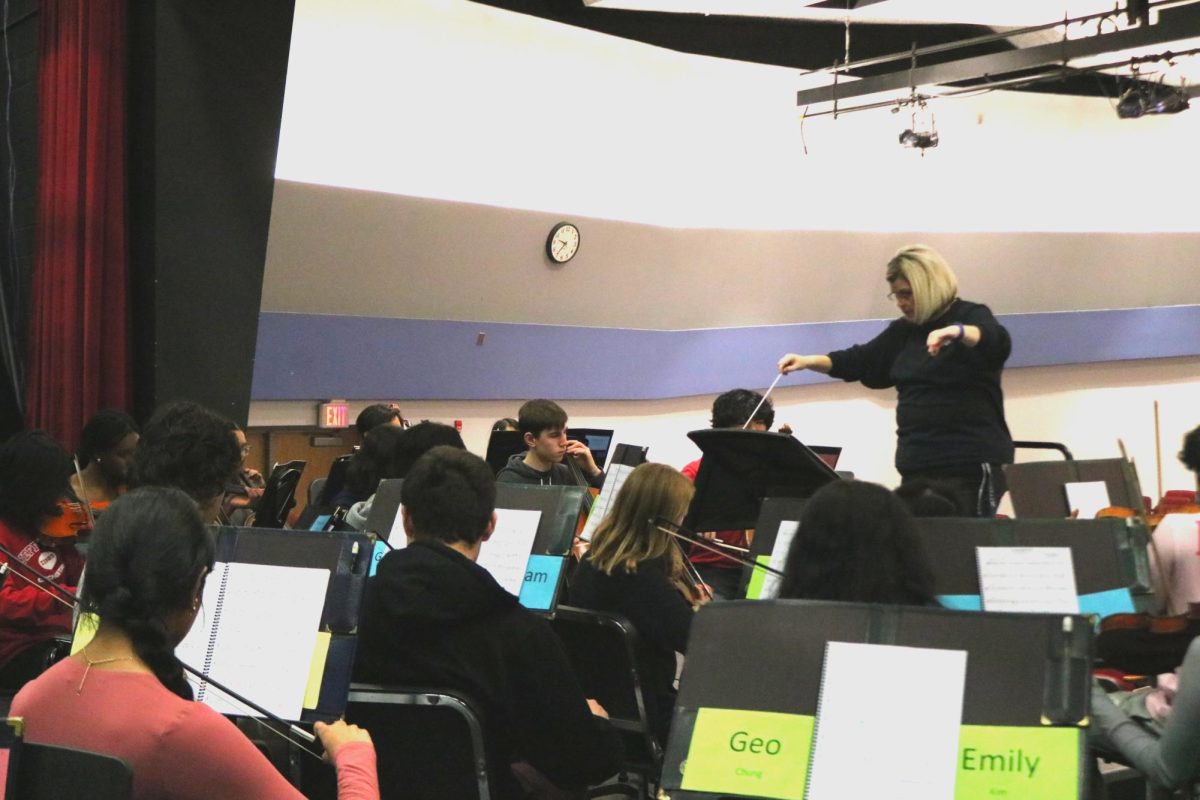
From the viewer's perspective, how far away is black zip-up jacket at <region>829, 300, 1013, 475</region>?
4008 mm

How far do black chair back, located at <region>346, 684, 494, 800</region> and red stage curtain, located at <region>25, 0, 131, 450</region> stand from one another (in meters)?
3.14

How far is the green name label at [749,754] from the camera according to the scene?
1.62m

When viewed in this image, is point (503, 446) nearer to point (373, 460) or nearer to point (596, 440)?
point (596, 440)

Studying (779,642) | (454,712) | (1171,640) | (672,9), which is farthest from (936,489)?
(672,9)

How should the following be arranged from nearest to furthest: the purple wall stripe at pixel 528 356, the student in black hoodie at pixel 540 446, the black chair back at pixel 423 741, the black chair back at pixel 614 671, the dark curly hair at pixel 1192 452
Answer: the black chair back at pixel 423 741 < the black chair back at pixel 614 671 < the dark curly hair at pixel 1192 452 < the student in black hoodie at pixel 540 446 < the purple wall stripe at pixel 528 356

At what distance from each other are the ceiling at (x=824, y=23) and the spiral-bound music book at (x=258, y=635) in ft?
17.4

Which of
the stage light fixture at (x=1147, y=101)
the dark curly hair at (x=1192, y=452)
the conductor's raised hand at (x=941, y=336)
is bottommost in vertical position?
the dark curly hair at (x=1192, y=452)

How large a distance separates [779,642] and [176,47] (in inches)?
161

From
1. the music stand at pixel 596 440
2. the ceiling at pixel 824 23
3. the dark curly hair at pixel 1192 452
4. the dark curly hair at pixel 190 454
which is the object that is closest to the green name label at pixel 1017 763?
the dark curly hair at pixel 1192 452

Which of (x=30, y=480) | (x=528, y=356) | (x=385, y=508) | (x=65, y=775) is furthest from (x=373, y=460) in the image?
(x=528, y=356)

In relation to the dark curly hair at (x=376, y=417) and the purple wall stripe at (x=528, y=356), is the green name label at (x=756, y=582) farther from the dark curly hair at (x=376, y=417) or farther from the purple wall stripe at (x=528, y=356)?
the purple wall stripe at (x=528, y=356)

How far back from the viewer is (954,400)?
405 centimetres

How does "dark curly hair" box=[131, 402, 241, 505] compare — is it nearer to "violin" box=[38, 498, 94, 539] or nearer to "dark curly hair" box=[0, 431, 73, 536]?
"dark curly hair" box=[0, 431, 73, 536]

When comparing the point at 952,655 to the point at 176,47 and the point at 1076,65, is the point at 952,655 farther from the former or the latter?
the point at 1076,65
